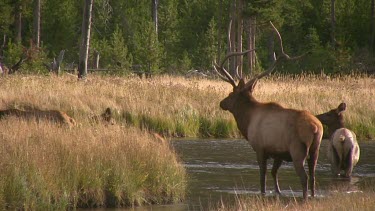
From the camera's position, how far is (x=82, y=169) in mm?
13492

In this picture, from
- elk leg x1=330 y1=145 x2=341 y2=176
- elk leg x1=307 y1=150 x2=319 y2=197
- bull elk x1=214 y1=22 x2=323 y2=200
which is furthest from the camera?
elk leg x1=330 y1=145 x2=341 y2=176

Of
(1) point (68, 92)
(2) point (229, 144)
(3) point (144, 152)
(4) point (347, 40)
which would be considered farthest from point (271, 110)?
(4) point (347, 40)

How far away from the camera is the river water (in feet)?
48.9

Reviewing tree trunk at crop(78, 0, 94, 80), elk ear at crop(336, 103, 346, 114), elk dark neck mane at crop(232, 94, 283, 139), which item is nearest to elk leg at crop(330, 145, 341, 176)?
elk ear at crop(336, 103, 346, 114)

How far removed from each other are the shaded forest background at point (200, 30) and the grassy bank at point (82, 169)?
3114 centimetres

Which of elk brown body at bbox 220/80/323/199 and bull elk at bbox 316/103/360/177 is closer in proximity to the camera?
elk brown body at bbox 220/80/323/199

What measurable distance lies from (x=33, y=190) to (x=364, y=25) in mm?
50288

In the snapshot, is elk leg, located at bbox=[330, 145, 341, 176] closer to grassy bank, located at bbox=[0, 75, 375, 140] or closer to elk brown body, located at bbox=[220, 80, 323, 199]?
elk brown body, located at bbox=[220, 80, 323, 199]

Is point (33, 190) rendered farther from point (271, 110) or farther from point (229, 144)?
point (229, 144)

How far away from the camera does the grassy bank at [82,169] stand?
41.3 ft

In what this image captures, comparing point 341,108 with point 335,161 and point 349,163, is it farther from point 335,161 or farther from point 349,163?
point 349,163

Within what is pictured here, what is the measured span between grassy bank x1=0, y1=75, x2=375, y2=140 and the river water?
150cm

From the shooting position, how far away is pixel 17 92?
1032 inches

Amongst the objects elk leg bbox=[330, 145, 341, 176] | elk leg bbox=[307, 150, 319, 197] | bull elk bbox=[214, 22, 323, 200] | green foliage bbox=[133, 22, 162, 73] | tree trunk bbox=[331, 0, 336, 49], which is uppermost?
tree trunk bbox=[331, 0, 336, 49]
